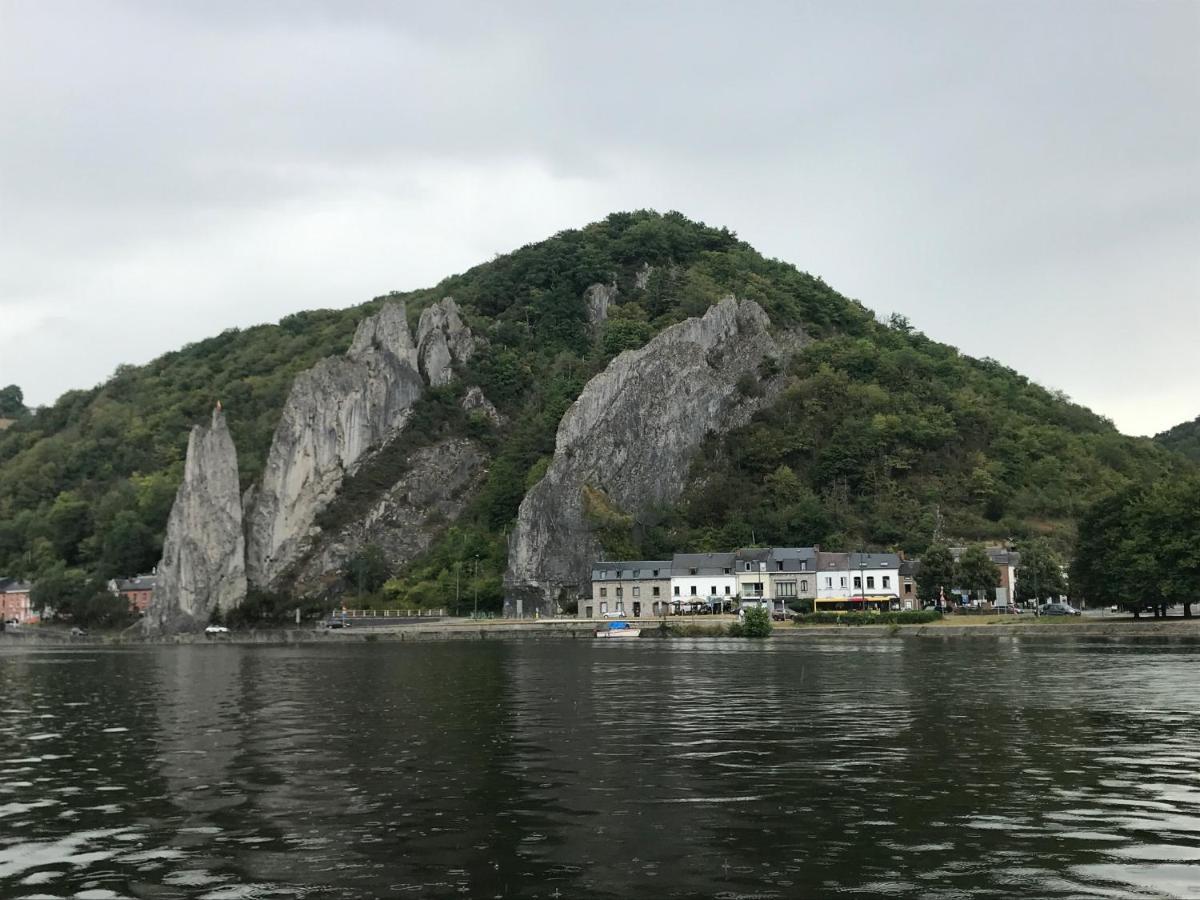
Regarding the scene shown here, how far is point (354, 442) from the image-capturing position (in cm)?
14462

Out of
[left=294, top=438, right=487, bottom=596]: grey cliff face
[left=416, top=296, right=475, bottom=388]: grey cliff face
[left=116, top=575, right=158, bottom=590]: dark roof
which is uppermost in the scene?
[left=416, top=296, right=475, bottom=388]: grey cliff face

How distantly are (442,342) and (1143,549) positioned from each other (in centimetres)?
10376

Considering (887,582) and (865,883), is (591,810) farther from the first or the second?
(887,582)

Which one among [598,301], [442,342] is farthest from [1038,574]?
[598,301]

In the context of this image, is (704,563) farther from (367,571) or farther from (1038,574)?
(367,571)

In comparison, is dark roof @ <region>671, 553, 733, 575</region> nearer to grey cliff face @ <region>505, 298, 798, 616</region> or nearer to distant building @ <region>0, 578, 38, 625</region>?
grey cliff face @ <region>505, 298, 798, 616</region>

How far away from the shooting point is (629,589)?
382 ft

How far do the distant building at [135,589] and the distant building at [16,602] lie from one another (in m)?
14.6

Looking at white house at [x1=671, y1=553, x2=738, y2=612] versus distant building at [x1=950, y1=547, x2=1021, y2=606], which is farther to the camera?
white house at [x1=671, y1=553, x2=738, y2=612]

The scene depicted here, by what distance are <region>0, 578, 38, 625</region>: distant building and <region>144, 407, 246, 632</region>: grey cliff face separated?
38.5m

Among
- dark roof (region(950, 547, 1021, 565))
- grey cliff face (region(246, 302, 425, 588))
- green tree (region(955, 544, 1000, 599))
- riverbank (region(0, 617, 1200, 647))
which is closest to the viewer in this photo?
riverbank (region(0, 617, 1200, 647))

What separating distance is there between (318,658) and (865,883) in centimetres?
6784

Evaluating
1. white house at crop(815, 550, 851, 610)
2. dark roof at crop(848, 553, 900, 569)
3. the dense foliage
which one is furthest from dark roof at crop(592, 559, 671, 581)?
the dense foliage

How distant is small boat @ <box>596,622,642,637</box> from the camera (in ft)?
327
